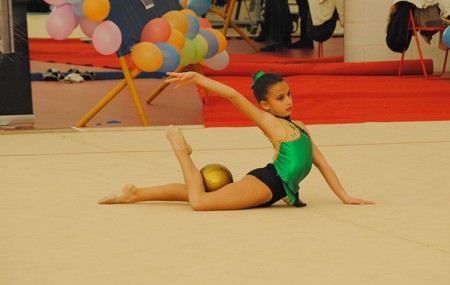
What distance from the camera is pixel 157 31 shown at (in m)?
7.27

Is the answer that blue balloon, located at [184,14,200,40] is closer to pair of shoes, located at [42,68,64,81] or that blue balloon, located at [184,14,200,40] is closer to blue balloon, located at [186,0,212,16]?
blue balloon, located at [186,0,212,16]

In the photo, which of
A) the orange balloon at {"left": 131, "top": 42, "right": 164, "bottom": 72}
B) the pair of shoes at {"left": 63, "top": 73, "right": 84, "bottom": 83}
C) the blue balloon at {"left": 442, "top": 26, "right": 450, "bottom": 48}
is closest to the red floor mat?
the blue balloon at {"left": 442, "top": 26, "right": 450, "bottom": 48}

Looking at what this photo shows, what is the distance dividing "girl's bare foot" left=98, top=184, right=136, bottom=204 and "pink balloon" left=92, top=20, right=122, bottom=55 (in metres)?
2.48

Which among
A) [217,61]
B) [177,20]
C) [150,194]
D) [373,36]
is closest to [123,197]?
[150,194]

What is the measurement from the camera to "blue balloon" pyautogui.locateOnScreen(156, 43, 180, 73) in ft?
23.5

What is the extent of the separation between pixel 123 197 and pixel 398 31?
19.2 feet

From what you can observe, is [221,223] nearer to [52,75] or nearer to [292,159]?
[292,159]

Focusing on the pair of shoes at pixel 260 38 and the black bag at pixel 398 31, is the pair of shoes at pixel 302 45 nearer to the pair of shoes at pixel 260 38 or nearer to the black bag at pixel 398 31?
the pair of shoes at pixel 260 38

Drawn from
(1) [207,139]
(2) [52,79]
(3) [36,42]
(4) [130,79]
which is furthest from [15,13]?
(3) [36,42]

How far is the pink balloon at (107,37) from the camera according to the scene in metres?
7.06

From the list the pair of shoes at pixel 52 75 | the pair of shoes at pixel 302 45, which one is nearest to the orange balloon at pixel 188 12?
the pair of shoes at pixel 52 75

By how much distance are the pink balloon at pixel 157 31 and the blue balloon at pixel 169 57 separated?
0.07 meters

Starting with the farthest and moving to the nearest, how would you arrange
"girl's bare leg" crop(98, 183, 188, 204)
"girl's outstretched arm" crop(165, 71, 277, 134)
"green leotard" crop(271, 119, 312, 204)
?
"girl's bare leg" crop(98, 183, 188, 204) → "green leotard" crop(271, 119, 312, 204) → "girl's outstretched arm" crop(165, 71, 277, 134)

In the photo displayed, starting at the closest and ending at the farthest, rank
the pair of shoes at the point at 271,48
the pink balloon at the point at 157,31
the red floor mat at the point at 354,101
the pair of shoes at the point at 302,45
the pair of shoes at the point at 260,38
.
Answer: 1. the pink balloon at the point at 157,31
2. the red floor mat at the point at 354,101
3. the pair of shoes at the point at 271,48
4. the pair of shoes at the point at 302,45
5. the pair of shoes at the point at 260,38
